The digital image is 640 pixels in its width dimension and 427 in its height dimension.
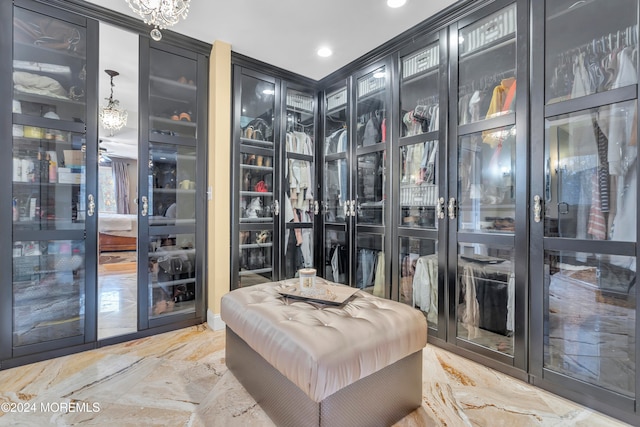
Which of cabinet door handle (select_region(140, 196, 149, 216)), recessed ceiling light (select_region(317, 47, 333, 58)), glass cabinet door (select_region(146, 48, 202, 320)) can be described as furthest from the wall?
recessed ceiling light (select_region(317, 47, 333, 58))

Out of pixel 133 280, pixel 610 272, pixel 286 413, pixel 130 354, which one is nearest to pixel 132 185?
pixel 133 280

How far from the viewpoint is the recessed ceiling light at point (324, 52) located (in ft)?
9.62

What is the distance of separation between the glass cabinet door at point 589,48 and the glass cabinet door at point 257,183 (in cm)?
247

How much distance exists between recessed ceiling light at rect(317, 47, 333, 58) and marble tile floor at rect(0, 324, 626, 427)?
2917 mm

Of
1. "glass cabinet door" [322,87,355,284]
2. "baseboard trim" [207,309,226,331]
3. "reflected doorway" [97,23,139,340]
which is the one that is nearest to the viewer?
"reflected doorway" [97,23,139,340]

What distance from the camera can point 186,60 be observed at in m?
2.80

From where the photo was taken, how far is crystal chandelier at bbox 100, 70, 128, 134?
241cm

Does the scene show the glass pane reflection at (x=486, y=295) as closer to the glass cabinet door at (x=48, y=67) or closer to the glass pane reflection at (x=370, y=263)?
the glass pane reflection at (x=370, y=263)

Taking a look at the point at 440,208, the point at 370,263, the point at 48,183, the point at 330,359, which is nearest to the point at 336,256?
the point at 370,263

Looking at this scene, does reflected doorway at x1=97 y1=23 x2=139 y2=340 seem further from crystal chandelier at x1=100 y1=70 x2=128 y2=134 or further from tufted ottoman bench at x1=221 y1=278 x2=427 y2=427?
tufted ottoman bench at x1=221 y1=278 x2=427 y2=427

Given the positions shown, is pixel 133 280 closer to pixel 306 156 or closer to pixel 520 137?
pixel 306 156

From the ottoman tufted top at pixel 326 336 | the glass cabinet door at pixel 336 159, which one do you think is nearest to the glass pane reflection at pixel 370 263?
the glass cabinet door at pixel 336 159

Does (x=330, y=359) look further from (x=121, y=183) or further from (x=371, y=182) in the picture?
(x=121, y=183)

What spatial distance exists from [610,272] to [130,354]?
128 inches
